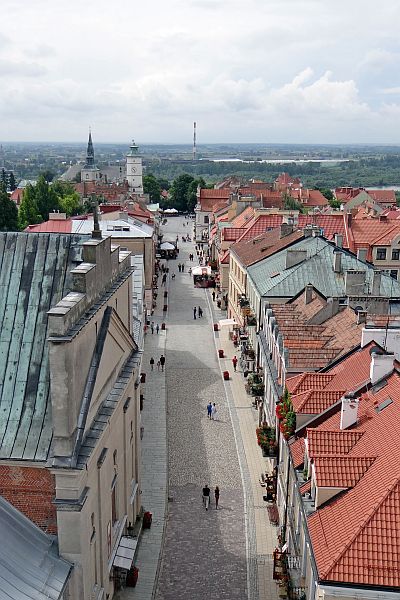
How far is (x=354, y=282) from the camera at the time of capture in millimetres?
40344

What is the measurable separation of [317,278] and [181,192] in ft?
426

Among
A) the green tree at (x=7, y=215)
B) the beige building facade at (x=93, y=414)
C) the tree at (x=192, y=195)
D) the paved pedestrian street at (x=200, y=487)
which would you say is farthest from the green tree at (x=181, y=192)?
the beige building facade at (x=93, y=414)

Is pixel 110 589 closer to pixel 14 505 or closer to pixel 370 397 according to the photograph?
pixel 14 505

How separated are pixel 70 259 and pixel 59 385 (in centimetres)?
551

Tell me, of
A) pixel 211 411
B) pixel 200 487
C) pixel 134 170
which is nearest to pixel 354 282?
pixel 211 411

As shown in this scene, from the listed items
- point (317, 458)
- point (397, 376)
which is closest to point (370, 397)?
point (397, 376)

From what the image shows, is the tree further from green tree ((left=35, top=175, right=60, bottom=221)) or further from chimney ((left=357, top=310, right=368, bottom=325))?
chimney ((left=357, top=310, right=368, bottom=325))

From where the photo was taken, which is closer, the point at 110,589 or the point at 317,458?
the point at 317,458

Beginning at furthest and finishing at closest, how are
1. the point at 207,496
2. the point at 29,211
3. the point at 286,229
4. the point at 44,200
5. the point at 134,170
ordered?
1. the point at 134,170
2. the point at 44,200
3. the point at 29,211
4. the point at 286,229
5. the point at 207,496

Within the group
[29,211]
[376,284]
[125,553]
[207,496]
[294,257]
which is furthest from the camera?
[29,211]

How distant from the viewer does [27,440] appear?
1883 cm

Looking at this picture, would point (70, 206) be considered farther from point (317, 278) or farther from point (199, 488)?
point (199, 488)

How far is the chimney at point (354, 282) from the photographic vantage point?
132 ft

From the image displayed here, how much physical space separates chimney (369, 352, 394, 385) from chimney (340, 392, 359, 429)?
6.85 feet
